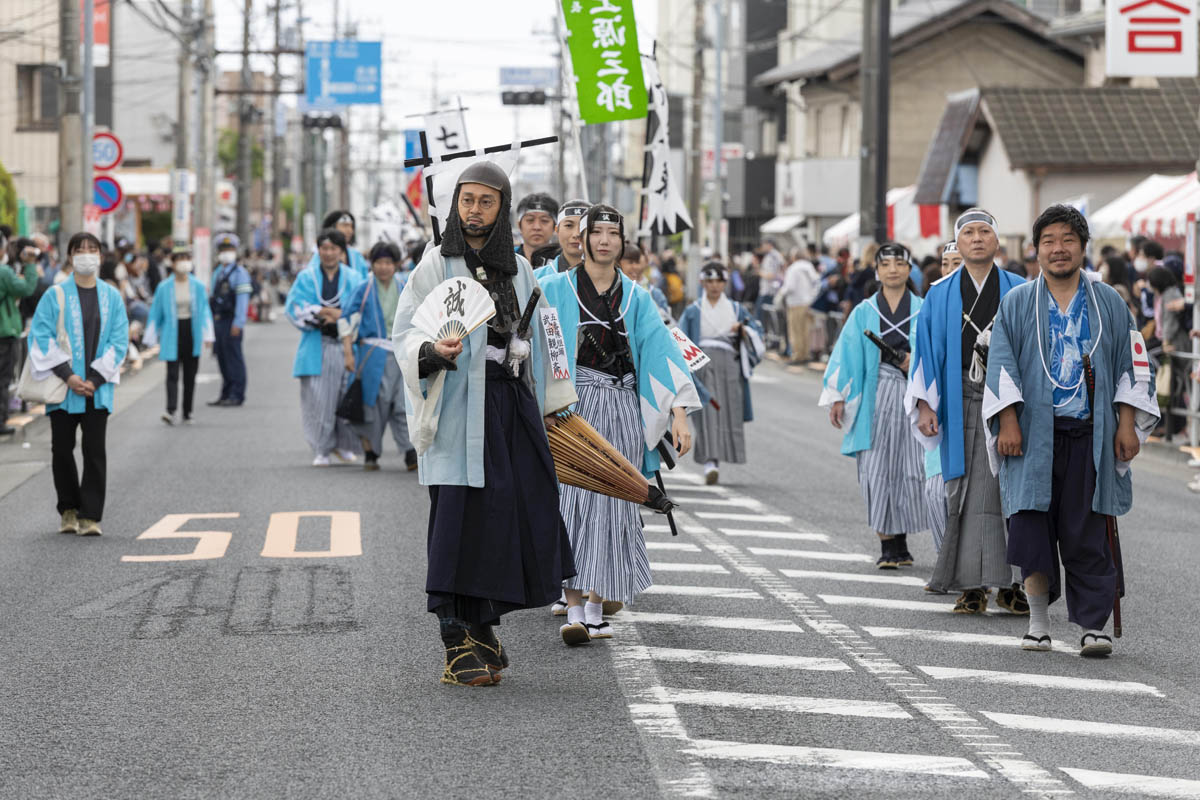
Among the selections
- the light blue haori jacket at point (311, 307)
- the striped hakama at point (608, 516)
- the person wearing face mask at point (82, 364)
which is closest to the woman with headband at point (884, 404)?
the striped hakama at point (608, 516)

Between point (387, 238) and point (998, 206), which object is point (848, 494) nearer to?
point (387, 238)

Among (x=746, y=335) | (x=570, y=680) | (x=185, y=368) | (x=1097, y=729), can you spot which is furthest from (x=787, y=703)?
(x=185, y=368)

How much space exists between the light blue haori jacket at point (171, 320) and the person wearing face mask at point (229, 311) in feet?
6.02

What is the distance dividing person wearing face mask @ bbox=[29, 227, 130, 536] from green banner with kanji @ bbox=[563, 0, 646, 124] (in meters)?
Result: 5.48

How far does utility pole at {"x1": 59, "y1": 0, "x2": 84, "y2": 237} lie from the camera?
82.5 ft

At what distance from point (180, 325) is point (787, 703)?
590 inches

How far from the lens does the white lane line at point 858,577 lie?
33.1ft

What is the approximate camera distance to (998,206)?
122ft

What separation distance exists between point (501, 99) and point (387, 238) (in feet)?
111

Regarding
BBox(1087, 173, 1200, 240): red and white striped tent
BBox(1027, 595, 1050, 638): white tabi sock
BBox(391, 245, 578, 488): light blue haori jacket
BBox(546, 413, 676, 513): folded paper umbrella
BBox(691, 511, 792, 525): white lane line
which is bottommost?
BBox(691, 511, 792, 525): white lane line

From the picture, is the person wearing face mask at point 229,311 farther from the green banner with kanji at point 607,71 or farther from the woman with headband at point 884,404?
the woman with headband at point 884,404

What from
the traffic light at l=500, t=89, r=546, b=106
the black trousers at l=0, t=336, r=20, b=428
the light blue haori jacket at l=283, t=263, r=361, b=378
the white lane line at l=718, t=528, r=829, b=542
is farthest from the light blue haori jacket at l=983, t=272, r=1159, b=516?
the traffic light at l=500, t=89, r=546, b=106

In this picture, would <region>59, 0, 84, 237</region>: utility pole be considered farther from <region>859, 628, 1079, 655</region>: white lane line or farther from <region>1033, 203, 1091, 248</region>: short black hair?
<region>1033, 203, 1091, 248</region>: short black hair

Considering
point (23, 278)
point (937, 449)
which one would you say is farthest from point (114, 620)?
point (23, 278)
